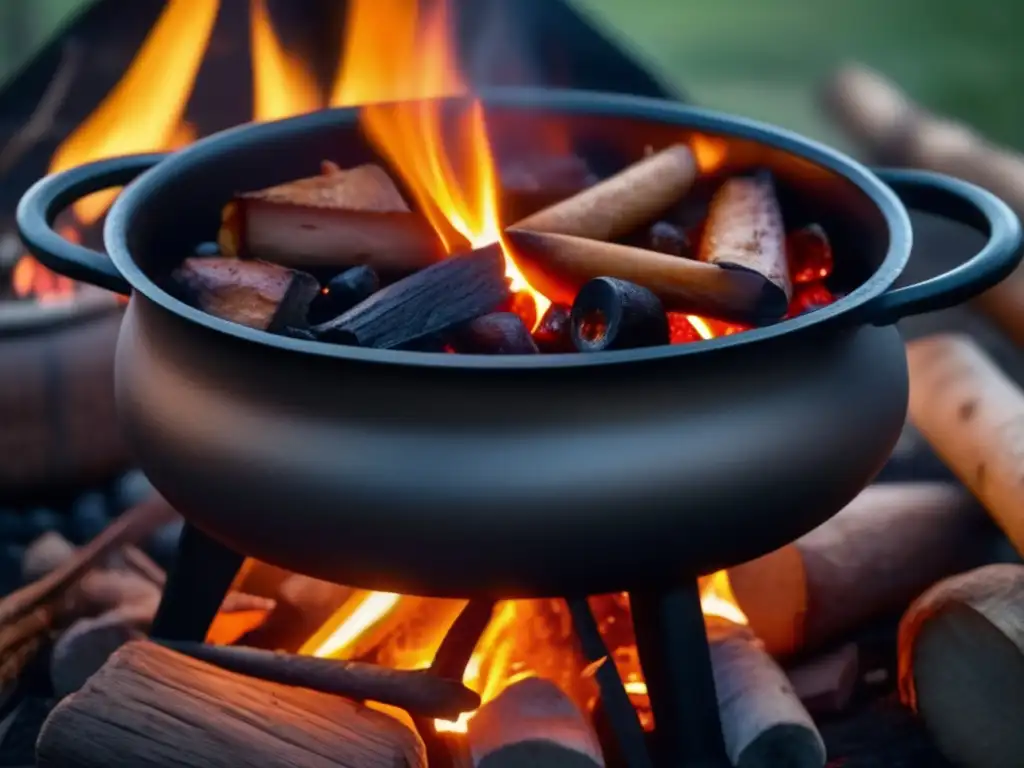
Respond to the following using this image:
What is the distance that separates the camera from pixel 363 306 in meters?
1.44

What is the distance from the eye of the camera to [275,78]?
2.54m

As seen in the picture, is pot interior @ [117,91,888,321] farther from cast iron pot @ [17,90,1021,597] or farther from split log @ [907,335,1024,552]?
split log @ [907,335,1024,552]

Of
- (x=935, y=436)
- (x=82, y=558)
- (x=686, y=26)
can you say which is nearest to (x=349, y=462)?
(x=82, y=558)

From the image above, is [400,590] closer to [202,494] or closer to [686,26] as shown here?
[202,494]

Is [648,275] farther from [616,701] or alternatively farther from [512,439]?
[616,701]

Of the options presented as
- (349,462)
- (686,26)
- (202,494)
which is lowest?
(686,26)

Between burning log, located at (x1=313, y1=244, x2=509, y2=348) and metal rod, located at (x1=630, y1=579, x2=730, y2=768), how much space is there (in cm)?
40

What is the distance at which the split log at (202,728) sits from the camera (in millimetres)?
1482

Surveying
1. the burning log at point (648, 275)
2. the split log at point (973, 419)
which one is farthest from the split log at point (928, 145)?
the burning log at point (648, 275)

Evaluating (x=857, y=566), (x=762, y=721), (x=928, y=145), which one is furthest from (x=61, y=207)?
(x=928, y=145)

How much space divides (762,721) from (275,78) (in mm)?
1641

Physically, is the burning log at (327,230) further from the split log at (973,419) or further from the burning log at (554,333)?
the split log at (973,419)

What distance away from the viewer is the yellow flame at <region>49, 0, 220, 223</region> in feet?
8.39

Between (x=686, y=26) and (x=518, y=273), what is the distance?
19.8 ft
